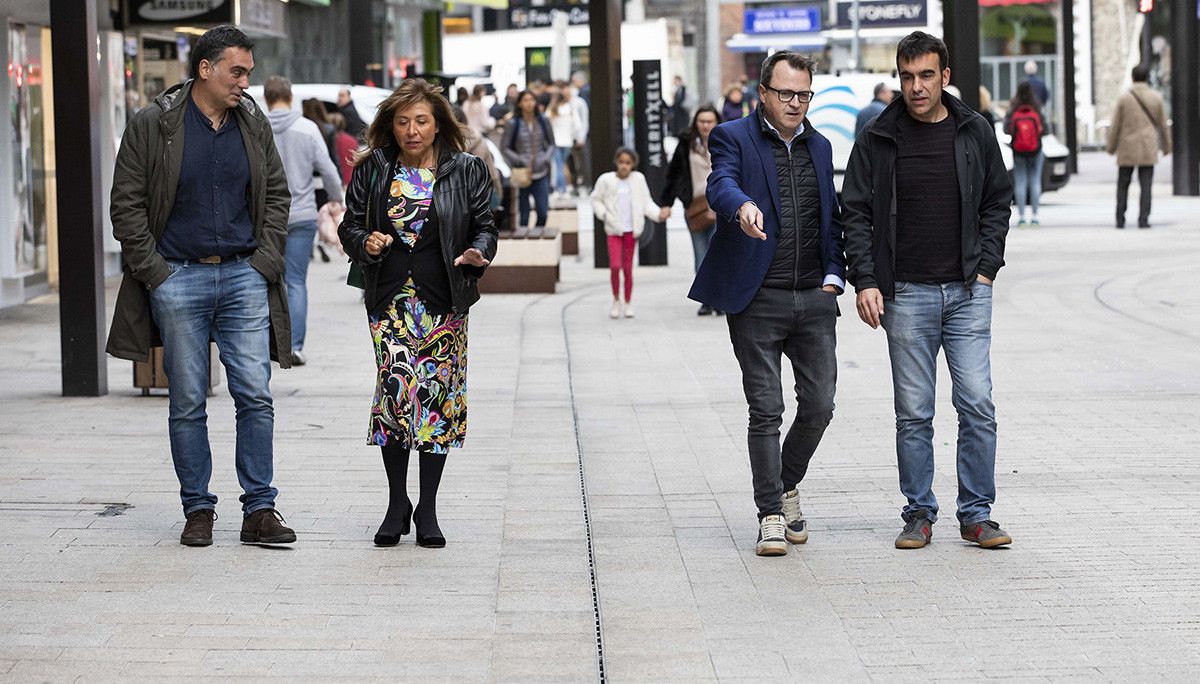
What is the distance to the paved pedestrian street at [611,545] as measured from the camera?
554 cm

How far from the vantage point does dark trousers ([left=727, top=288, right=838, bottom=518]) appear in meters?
6.88

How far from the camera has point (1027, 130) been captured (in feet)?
74.1

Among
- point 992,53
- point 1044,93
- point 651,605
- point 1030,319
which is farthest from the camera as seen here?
point 992,53

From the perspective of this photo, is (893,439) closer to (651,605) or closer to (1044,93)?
(651,605)

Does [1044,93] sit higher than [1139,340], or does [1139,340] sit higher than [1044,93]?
[1044,93]

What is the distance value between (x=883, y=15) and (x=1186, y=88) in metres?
31.0

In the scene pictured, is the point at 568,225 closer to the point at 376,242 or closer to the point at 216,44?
the point at 216,44

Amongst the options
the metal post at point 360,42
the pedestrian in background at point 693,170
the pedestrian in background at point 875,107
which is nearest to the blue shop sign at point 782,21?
the metal post at point 360,42

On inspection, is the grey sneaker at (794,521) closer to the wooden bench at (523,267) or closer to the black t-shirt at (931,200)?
the black t-shirt at (931,200)

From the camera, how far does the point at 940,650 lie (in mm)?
5535

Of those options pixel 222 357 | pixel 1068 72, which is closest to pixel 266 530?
pixel 222 357

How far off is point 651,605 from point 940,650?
1.00 meters

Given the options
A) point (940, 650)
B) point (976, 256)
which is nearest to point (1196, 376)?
point (976, 256)

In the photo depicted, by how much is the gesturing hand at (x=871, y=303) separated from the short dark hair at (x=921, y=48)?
2.66ft
